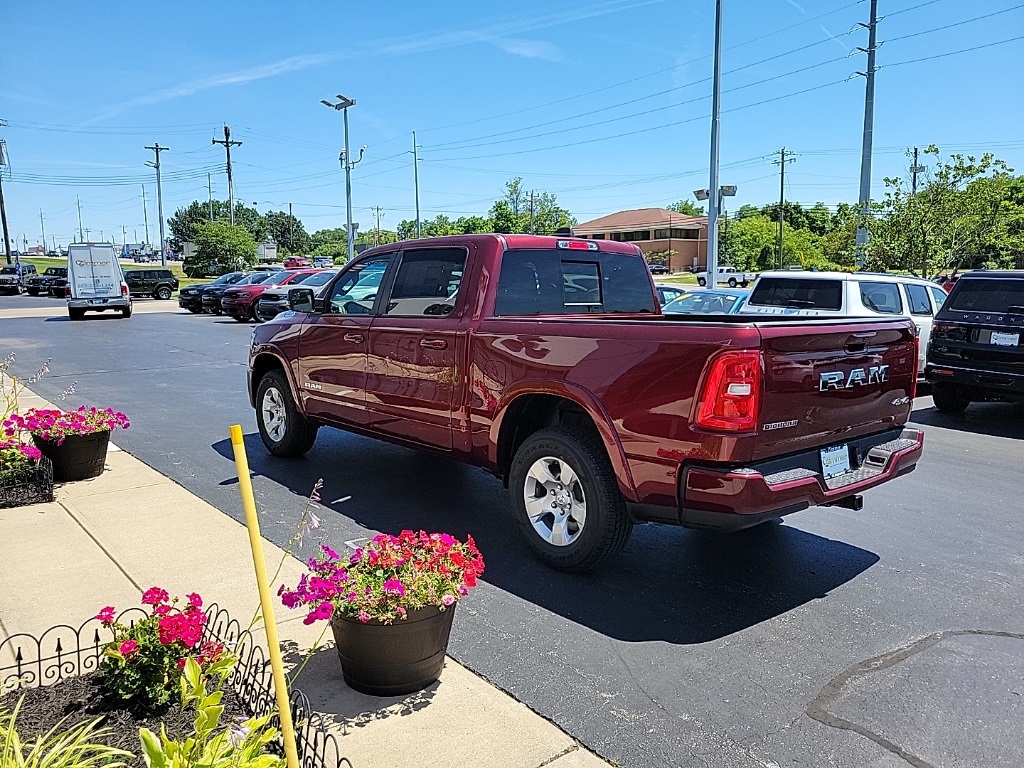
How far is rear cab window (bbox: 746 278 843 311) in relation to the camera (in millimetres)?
10734

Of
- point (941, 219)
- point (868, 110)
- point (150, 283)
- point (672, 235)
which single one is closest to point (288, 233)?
point (672, 235)

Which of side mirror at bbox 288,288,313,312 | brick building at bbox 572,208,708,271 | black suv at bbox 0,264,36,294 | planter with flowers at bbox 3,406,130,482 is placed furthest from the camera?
brick building at bbox 572,208,708,271

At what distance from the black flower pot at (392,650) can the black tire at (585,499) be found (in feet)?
4.34

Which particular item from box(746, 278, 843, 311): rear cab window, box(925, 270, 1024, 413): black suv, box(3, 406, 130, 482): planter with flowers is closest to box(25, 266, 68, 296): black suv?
box(3, 406, 130, 482): planter with flowers

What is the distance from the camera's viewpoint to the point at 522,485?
4.85m

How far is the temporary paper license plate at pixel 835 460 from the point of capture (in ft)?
A: 14.0

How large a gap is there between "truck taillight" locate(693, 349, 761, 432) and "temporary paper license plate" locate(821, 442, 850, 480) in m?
0.68

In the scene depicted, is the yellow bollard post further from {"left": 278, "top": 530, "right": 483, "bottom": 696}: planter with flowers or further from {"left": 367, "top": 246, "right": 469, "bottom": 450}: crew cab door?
{"left": 367, "top": 246, "right": 469, "bottom": 450}: crew cab door

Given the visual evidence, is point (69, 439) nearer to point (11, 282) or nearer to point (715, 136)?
point (715, 136)

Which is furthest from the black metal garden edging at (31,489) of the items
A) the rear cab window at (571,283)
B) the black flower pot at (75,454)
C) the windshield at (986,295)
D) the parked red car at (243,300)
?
the parked red car at (243,300)

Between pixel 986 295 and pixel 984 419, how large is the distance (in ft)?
5.25

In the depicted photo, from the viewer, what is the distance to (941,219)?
21.3 meters

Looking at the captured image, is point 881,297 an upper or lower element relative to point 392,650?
upper

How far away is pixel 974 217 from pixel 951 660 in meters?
21.1
